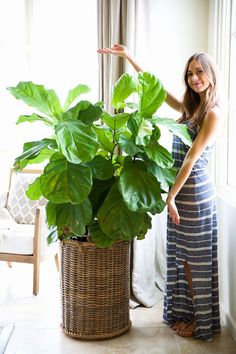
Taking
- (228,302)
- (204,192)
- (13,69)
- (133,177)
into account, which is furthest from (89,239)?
(13,69)

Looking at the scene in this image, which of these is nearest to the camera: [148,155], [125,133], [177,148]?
[148,155]

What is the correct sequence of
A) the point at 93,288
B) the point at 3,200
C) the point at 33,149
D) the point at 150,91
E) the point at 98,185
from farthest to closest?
the point at 3,200 < the point at 93,288 < the point at 98,185 < the point at 150,91 < the point at 33,149

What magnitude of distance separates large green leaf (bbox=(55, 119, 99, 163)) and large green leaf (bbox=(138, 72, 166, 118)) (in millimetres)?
397

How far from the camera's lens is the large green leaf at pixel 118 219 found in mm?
2447

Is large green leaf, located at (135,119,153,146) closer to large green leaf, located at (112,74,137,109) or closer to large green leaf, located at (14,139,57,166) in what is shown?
large green leaf, located at (112,74,137,109)

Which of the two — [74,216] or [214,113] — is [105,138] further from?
[214,113]

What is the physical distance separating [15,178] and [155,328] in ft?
5.57

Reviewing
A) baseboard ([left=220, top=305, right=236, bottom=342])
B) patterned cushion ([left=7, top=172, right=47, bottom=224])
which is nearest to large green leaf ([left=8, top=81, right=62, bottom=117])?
patterned cushion ([left=7, top=172, right=47, bottom=224])

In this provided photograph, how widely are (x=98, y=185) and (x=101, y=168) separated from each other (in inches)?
5.5

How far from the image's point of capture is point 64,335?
→ 284 cm

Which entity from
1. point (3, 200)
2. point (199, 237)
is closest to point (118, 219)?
point (199, 237)

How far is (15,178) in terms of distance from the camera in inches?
155

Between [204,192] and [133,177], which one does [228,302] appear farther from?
[133,177]

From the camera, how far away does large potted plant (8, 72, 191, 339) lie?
2.31 metres
